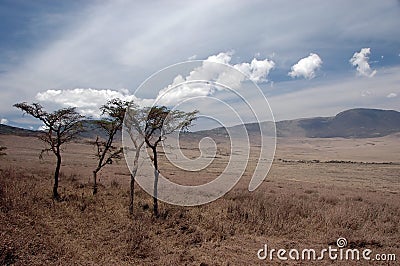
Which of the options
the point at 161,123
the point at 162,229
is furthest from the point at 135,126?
the point at 162,229

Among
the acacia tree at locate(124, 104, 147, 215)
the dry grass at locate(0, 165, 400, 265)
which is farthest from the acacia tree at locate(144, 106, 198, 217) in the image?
the dry grass at locate(0, 165, 400, 265)

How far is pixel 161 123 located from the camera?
16141 mm

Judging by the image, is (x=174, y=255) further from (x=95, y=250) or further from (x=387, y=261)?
(x=387, y=261)

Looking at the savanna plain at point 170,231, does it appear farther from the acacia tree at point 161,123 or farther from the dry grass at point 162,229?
the acacia tree at point 161,123

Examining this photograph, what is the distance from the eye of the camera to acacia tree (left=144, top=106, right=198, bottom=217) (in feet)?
51.9

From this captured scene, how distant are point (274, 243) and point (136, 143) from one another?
8.84 metres

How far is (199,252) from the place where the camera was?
1028 centimetres

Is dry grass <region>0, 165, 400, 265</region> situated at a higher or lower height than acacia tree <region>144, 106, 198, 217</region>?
lower

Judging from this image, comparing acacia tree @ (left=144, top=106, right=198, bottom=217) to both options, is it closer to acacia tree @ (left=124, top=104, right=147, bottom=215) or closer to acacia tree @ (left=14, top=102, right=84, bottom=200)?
acacia tree @ (left=124, top=104, right=147, bottom=215)

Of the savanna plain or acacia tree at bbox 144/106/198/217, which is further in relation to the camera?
acacia tree at bbox 144/106/198/217

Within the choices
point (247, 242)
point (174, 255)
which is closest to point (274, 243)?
point (247, 242)

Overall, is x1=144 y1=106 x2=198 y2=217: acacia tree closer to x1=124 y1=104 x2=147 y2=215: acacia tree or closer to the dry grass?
x1=124 y1=104 x2=147 y2=215: acacia tree

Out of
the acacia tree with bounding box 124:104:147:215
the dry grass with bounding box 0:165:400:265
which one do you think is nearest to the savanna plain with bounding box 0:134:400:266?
the dry grass with bounding box 0:165:400:265

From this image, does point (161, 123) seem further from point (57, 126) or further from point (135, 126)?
point (57, 126)
